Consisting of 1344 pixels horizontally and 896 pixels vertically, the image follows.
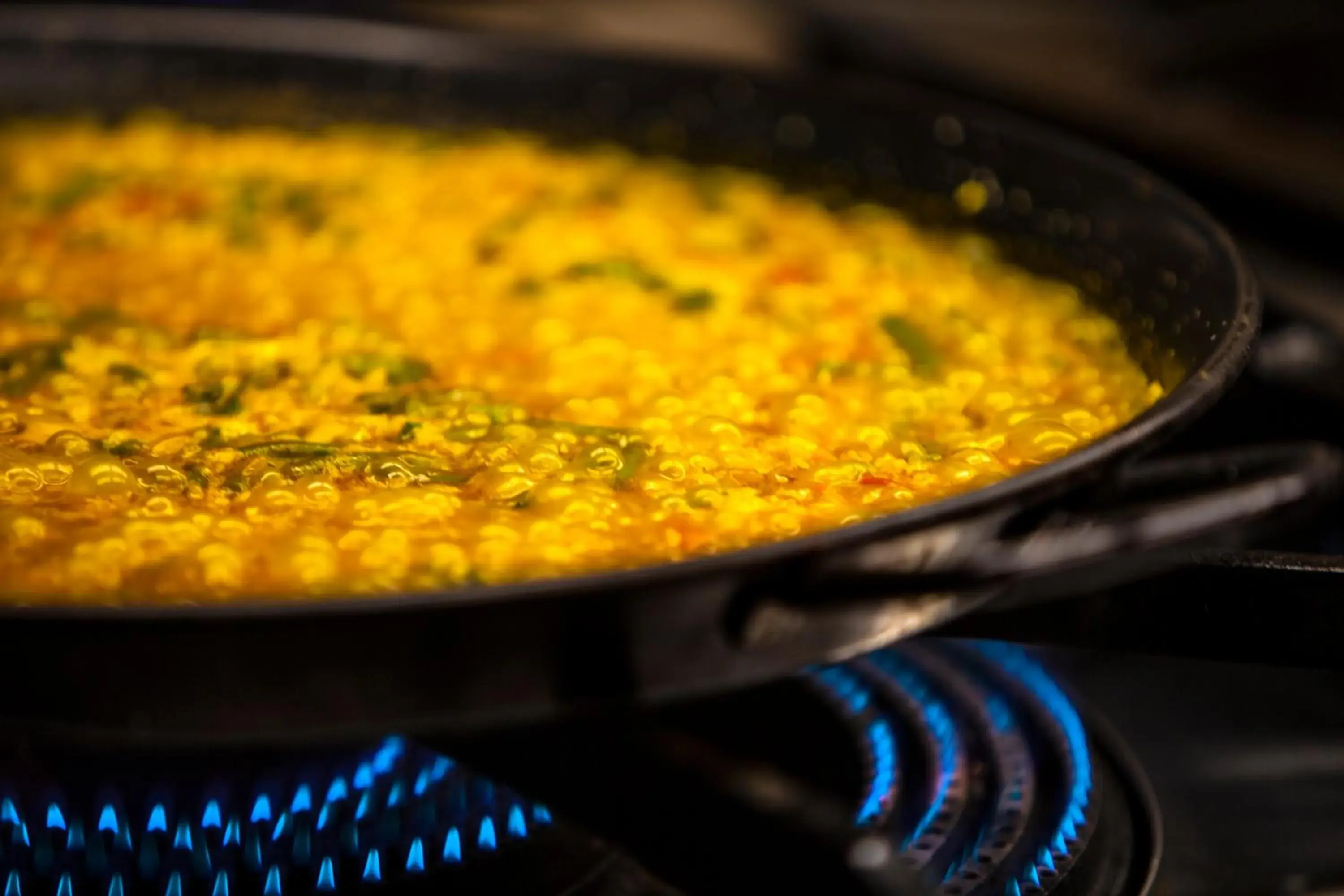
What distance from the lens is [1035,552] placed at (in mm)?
805

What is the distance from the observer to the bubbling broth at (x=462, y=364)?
100 cm

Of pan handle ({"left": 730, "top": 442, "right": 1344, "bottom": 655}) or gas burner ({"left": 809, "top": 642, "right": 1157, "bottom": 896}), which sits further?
gas burner ({"left": 809, "top": 642, "right": 1157, "bottom": 896})

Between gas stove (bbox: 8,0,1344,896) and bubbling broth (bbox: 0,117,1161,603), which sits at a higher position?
bubbling broth (bbox: 0,117,1161,603)

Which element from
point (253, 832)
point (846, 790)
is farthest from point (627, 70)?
point (253, 832)

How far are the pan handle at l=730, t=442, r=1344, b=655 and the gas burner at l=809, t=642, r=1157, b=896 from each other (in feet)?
0.64

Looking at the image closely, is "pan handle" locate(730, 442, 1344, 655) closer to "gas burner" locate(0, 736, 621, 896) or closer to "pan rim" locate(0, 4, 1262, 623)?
"pan rim" locate(0, 4, 1262, 623)

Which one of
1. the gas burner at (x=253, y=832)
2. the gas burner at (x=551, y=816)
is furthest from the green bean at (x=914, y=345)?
the gas burner at (x=253, y=832)

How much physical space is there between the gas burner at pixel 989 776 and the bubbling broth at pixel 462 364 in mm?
204

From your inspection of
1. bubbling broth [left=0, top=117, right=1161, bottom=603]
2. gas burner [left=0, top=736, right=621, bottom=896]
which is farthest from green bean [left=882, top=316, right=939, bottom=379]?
gas burner [left=0, top=736, right=621, bottom=896]

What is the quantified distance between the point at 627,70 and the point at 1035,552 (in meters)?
1.22

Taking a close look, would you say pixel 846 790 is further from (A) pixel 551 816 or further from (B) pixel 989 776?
(A) pixel 551 816

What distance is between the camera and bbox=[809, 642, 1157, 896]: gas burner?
1.03 meters

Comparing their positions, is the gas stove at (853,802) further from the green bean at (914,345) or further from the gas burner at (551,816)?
the green bean at (914,345)

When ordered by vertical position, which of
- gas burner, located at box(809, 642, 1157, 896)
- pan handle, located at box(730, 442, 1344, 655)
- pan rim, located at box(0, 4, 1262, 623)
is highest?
pan rim, located at box(0, 4, 1262, 623)
